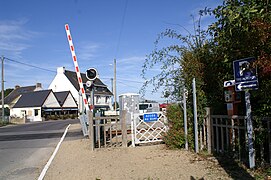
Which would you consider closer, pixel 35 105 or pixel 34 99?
pixel 35 105

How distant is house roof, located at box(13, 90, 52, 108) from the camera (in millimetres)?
54438

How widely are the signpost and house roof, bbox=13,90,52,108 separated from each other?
50819 millimetres

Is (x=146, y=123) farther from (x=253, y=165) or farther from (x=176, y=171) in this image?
(x=253, y=165)

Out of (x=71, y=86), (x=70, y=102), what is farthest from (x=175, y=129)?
(x=71, y=86)

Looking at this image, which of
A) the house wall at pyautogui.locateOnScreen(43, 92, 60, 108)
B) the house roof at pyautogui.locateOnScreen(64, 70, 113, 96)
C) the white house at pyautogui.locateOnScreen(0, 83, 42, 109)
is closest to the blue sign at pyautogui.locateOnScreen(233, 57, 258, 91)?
the house wall at pyautogui.locateOnScreen(43, 92, 60, 108)

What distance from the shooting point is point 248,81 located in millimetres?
6020

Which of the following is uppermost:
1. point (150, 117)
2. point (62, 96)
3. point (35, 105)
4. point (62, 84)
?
point (62, 84)

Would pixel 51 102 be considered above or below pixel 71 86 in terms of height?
below

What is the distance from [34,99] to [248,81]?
5529 cm

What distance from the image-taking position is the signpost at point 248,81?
588 centimetres

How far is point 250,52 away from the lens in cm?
598

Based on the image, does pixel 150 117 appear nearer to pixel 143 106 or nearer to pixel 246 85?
pixel 246 85

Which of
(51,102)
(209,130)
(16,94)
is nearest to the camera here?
→ (209,130)

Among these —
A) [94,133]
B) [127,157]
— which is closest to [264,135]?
[127,157]
